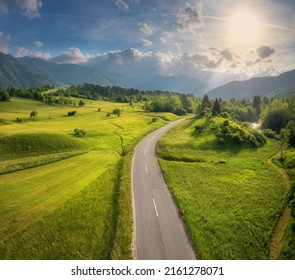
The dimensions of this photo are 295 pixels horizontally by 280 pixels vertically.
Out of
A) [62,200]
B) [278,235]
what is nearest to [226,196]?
[278,235]

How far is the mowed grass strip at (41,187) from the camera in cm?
2933

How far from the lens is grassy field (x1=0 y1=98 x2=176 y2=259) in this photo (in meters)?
24.0

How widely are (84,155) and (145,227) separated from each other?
35.2m

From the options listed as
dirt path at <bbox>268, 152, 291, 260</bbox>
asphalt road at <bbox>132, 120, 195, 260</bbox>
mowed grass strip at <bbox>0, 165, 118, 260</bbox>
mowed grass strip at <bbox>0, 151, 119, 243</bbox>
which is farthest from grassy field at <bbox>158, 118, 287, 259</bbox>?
mowed grass strip at <bbox>0, 151, 119, 243</bbox>

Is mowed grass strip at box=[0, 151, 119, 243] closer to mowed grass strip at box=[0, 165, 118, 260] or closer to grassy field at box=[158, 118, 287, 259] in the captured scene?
mowed grass strip at box=[0, 165, 118, 260]

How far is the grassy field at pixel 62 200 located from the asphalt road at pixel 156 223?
4.52 ft

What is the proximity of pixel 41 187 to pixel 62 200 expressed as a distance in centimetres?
742

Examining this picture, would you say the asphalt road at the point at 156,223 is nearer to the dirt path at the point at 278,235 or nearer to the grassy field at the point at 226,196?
the grassy field at the point at 226,196

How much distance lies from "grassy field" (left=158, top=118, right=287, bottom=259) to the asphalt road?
133 centimetres

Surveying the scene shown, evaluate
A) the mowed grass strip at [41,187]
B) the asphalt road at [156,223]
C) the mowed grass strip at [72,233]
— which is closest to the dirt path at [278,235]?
the asphalt road at [156,223]

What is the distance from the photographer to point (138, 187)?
38.6 m

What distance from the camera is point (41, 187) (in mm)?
38094

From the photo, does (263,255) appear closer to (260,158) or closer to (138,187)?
(138,187)

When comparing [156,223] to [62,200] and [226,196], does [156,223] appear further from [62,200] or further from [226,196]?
[62,200]
